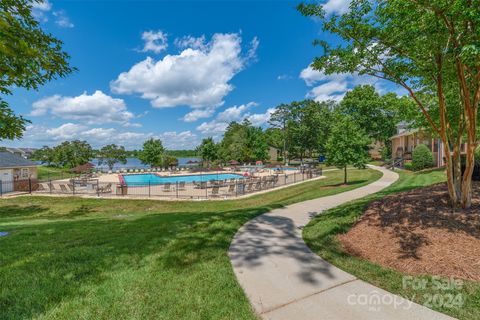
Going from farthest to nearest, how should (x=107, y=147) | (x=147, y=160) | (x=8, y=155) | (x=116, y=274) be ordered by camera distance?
1. (x=107, y=147)
2. (x=147, y=160)
3. (x=8, y=155)
4. (x=116, y=274)

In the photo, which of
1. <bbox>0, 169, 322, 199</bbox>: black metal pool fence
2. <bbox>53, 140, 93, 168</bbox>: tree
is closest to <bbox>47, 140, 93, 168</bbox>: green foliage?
<bbox>53, 140, 93, 168</bbox>: tree

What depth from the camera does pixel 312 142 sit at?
5119cm

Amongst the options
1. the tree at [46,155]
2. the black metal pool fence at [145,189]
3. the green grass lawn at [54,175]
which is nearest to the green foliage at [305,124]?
the black metal pool fence at [145,189]

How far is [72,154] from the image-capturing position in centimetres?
5019

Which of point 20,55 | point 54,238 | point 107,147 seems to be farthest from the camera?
point 107,147

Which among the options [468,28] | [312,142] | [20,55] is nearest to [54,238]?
[20,55]

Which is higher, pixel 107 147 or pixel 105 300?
pixel 107 147

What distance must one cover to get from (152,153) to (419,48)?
4816cm

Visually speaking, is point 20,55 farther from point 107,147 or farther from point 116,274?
point 107,147

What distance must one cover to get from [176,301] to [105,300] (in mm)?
892

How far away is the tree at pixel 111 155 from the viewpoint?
5897cm

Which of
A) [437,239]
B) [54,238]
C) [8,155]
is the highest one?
[8,155]

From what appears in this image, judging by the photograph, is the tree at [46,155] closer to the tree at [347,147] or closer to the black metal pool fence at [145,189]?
the black metal pool fence at [145,189]

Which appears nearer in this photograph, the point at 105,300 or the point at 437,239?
the point at 105,300
